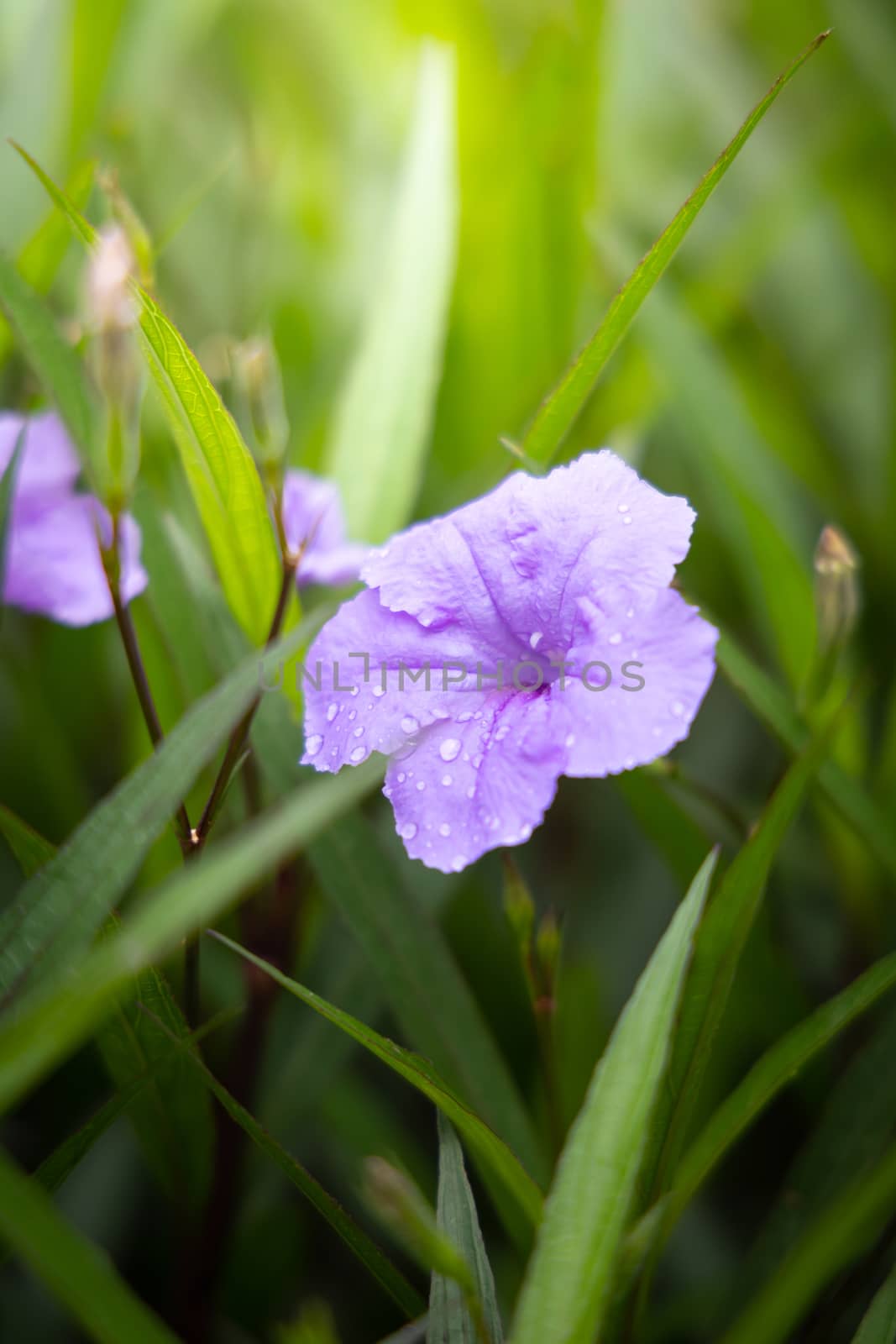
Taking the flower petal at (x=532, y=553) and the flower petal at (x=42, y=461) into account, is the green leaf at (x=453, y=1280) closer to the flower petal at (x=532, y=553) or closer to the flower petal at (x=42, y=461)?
the flower petal at (x=532, y=553)

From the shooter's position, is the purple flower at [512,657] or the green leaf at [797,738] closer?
the purple flower at [512,657]

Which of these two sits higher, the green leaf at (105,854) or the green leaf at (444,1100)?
the green leaf at (105,854)

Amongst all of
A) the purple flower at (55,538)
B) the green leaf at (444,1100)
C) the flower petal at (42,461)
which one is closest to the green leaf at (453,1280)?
the green leaf at (444,1100)

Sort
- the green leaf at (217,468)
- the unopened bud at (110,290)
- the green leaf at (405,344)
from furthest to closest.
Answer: the green leaf at (405,344) < the green leaf at (217,468) < the unopened bud at (110,290)

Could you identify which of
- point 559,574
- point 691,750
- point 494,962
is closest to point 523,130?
point 691,750

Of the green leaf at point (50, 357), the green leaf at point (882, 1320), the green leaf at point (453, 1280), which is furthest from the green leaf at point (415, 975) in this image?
the green leaf at point (50, 357)

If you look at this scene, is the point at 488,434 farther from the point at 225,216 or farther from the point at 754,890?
the point at 754,890

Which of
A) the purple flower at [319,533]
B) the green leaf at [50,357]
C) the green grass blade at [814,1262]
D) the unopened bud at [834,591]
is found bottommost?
the green grass blade at [814,1262]

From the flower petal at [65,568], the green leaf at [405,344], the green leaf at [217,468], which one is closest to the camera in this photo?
the green leaf at [217,468]
